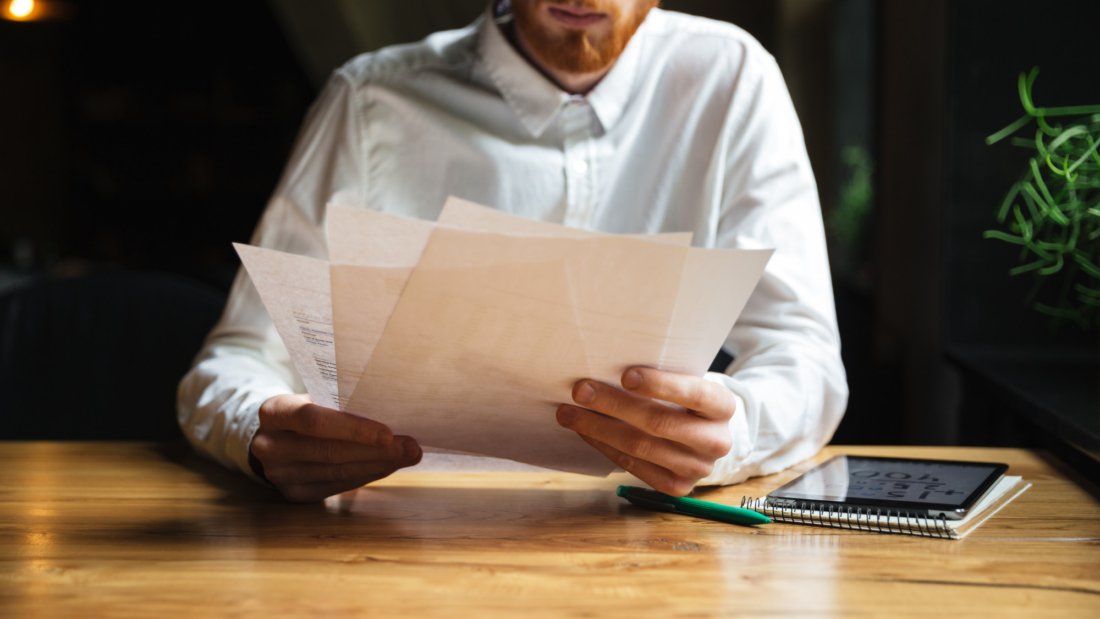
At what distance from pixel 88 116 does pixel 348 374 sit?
19.5 ft

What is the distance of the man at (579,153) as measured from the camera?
4.04 ft

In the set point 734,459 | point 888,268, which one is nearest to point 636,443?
point 734,459

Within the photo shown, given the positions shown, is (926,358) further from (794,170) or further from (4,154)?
(4,154)

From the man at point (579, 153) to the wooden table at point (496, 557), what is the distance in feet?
0.79

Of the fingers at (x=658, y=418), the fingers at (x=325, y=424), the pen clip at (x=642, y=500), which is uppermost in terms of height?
the fingers at (x=658, y=418)

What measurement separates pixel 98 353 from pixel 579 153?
2.69 feet

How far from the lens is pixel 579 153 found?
1.43m

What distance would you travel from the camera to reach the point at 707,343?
804mm

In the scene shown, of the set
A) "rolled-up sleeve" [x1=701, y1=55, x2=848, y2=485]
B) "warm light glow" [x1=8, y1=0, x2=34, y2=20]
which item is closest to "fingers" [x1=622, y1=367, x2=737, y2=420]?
"rolled-up sleeve" [x1=701, y1=55, x2=848, y2=485]

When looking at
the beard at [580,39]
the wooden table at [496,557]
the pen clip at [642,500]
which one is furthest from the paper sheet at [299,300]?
the beard at [580,39]

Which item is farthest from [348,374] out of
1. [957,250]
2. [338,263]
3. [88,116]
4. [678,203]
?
[88,116]

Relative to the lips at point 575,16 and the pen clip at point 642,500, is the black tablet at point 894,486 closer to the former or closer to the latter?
the pen clip at point 642,500

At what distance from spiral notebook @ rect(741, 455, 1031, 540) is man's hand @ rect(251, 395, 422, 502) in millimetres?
306

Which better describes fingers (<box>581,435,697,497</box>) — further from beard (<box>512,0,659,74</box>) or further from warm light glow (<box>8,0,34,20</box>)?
warm light glow (<box>8,0,34,20</box>)
